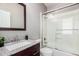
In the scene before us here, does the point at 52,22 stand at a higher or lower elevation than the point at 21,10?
lower

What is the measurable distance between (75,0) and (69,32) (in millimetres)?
976

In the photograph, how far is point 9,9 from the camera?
1.27 m

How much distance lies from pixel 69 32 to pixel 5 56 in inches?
62.4

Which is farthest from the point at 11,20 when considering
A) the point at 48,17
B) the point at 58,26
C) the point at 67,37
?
the point at 67,37

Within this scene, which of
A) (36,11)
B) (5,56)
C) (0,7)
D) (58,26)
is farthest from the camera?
(58,26)

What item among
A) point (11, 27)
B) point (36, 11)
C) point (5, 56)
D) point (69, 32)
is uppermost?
point (36, 11)

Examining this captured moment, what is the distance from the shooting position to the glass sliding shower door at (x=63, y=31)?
1.61 metres

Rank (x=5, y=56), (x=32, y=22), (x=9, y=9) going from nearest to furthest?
(x=5, y=56), (x=9, y=9), (x=32, y=22)

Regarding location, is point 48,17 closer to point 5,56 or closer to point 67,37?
point 67,37

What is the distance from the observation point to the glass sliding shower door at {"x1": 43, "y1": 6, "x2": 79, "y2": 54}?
161 cm

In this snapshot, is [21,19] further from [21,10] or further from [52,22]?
[52,22]

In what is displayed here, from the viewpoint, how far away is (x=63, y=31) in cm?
174

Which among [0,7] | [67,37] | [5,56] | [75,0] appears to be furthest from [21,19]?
[67,37]

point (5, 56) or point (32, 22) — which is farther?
point (32, 22)
